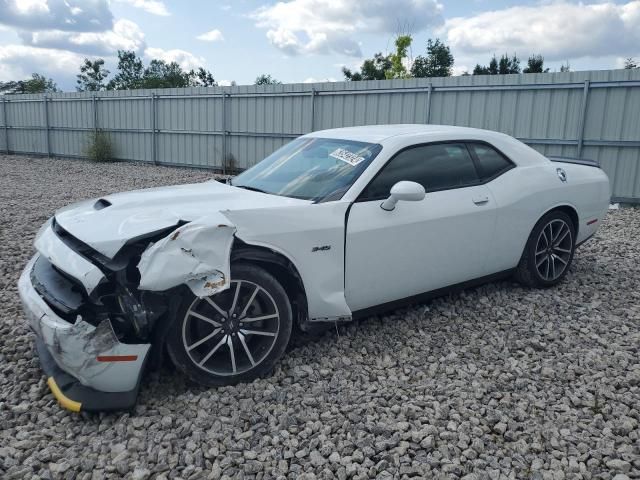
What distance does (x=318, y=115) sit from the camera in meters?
13.8

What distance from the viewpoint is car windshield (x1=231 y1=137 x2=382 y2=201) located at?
3645 millimetres

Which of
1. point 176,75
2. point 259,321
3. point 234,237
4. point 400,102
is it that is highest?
point 176,75

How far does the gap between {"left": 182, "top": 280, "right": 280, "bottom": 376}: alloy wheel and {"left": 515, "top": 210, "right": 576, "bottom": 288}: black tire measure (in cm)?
260

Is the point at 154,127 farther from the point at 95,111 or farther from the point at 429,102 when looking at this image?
the point at 429,102

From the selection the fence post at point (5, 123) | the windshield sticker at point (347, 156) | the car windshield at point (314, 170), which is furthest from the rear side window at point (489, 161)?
the fence post at point (5, 123)

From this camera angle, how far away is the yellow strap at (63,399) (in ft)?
9.19

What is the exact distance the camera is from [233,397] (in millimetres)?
3059

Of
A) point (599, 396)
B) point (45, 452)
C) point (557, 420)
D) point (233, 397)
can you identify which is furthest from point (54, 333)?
point (599, 396)

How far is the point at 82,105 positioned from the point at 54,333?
1932cm

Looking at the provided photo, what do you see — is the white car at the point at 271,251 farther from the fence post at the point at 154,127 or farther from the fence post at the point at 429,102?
the fence post at the point at 154,127

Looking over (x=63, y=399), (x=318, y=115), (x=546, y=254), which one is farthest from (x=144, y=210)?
(x=318, y=115)

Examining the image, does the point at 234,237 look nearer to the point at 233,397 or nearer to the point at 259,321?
the point at 259,321

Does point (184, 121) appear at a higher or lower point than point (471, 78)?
lower

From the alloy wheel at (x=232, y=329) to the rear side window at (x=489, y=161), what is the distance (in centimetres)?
225
